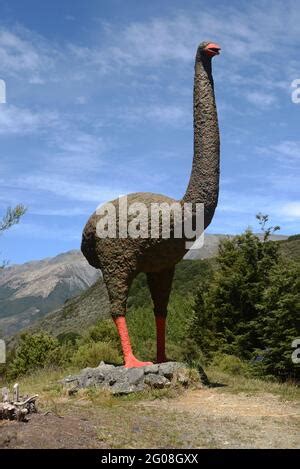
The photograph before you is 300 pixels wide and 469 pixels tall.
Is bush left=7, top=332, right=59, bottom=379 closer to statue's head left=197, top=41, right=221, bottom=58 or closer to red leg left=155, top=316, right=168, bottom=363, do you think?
red leg left=155, top=316, right=168, bottom=363

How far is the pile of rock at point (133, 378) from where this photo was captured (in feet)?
31.3

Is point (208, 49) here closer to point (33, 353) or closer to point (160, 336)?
point (160, 336)

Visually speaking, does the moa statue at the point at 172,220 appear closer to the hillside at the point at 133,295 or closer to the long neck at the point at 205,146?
the long neck at the point at 205,146

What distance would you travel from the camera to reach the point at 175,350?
64.6 ft

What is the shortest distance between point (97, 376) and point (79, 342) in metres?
12.3

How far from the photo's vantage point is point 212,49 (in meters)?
9.69

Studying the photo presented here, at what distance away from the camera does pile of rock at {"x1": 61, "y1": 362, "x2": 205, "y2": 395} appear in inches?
376

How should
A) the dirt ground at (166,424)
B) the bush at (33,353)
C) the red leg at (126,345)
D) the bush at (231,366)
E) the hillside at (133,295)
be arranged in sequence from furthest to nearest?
1. the hillside at (133,295)
2. the bush at (33,353)
3. the bush at (231,366)
4. the red leg at (126,345)
5. the dirt ground at (166,424)

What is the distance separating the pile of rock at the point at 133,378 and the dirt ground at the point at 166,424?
368 mm

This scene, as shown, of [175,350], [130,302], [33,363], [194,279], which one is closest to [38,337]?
[33,363]

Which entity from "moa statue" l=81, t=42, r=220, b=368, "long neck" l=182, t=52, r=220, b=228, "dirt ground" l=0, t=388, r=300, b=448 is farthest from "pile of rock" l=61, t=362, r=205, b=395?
"long neck" l=182, t=52, r=220, b=228

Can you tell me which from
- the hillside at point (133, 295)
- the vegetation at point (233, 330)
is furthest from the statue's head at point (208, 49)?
the hillside at point (133, 295)

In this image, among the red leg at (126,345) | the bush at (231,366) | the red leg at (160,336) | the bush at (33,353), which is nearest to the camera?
the red leg at (126,345)

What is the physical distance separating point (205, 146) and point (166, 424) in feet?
16.4
